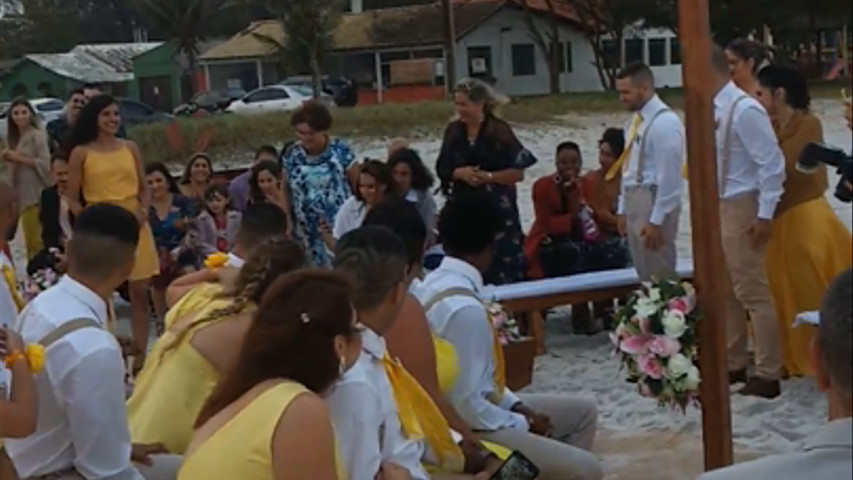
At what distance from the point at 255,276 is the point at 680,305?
1351mm

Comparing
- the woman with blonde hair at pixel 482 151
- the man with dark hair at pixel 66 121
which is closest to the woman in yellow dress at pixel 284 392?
the woman with blonde hair at pixel 482 151

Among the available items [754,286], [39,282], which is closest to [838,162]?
[754,286]

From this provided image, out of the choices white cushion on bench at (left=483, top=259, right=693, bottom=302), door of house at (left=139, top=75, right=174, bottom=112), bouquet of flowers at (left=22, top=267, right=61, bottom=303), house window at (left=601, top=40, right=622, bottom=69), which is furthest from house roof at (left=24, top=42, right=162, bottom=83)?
house window at (left=601, top=40, right=622, bottom=69)

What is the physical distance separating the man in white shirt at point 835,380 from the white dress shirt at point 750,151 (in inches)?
153

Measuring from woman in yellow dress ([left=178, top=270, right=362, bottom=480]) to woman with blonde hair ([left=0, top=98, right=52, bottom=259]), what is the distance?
6584 millimetres

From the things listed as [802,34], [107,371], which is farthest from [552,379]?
[107,371]

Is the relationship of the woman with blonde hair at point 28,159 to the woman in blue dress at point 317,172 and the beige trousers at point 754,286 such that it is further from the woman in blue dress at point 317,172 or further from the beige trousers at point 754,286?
the beige trousers at point 754,286

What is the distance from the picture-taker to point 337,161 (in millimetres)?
7117

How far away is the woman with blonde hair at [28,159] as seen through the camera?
9.00 meters

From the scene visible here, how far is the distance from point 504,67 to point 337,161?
109cm

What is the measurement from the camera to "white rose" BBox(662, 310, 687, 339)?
4090mm

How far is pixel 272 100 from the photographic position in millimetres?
10070

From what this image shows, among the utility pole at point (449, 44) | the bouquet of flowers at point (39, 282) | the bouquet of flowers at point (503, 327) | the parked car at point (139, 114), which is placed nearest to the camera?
the bouquet of flowers at point (503, 327)

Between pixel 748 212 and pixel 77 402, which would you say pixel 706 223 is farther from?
pixel 77 402
